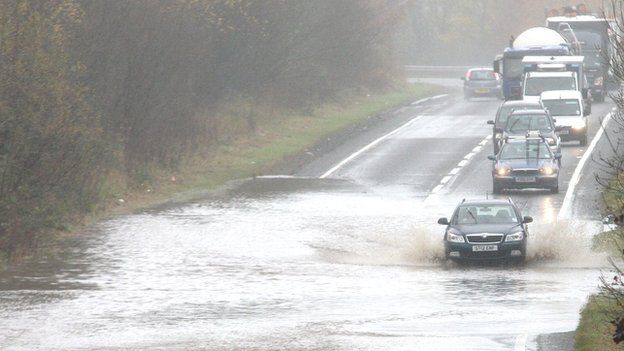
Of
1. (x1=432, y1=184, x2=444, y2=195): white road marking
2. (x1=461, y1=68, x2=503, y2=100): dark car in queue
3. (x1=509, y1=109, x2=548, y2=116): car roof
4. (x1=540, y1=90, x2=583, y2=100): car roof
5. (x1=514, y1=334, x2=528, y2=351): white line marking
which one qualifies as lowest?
(x1=461, y1=68, x2=503, y2=100): dark car in queue

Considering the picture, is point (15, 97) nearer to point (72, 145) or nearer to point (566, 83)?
point (72, 145)

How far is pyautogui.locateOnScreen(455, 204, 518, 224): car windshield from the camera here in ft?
93.5

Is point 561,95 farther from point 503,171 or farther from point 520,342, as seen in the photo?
point 520,342

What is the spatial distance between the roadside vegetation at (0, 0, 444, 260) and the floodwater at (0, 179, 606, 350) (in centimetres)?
167

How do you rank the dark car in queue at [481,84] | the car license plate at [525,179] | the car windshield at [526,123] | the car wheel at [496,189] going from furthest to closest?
the dark car in queue at [481,84]
the car windshield at [526,123]
the car wheel at [496,189]
the car license plate at [525,179]

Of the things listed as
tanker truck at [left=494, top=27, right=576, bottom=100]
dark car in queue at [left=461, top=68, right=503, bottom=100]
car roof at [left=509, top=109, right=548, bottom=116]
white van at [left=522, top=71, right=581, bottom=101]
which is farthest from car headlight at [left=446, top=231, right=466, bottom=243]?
dark car in queue at [left=461, top=68, right=503, bottom=100]

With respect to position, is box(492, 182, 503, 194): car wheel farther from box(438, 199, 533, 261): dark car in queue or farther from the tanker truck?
the tanker truck

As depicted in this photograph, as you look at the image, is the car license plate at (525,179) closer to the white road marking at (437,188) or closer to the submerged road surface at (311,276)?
the submerged road surface at (311,276)

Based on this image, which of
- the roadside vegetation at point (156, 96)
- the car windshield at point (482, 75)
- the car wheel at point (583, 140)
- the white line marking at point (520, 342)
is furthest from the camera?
the car windshield at point (482, 75)

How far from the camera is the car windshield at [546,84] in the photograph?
53.3m

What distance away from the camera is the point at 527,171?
3762 cm

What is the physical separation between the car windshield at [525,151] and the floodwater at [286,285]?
371 cm

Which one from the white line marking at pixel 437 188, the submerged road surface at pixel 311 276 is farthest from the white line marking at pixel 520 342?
the white line marking at pixel 437 188

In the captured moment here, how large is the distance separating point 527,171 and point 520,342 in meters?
19.1
